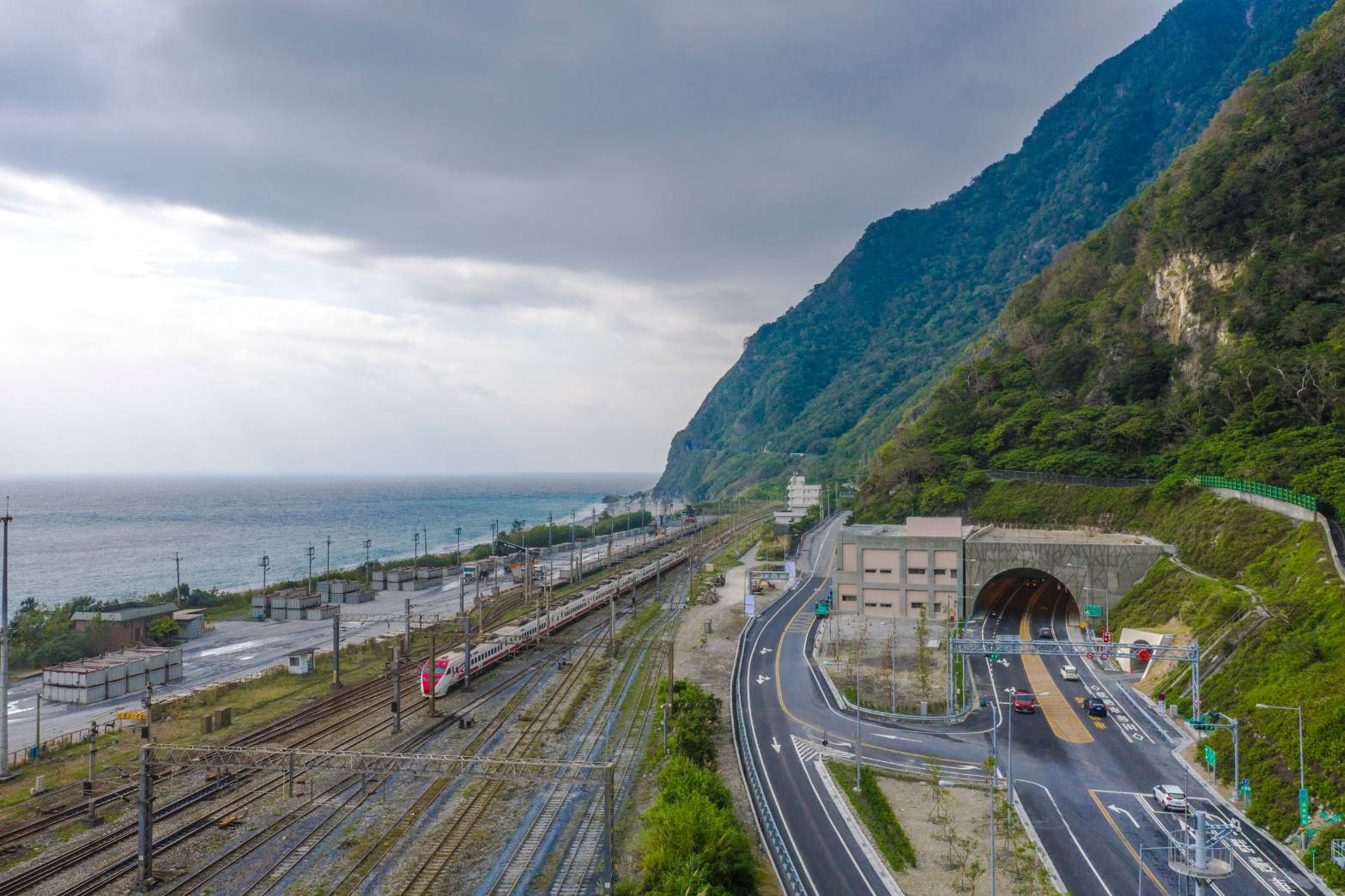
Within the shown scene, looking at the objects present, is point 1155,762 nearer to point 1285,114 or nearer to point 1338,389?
point 1338,389

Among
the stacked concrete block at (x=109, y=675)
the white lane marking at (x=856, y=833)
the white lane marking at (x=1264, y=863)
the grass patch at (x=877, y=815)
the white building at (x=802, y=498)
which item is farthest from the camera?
the white building at (x=802, y=498)

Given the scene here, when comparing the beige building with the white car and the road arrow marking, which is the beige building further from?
the road arrow marking

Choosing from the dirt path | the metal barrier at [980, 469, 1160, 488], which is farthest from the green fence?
the dirt path

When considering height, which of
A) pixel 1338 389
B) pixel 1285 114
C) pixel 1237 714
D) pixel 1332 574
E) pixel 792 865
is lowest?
pixel 792 865

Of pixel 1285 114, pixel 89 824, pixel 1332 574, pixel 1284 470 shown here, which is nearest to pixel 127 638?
pixel 89 824

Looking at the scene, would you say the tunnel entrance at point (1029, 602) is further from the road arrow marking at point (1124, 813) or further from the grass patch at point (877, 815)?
the grass patch at point (877, 815)

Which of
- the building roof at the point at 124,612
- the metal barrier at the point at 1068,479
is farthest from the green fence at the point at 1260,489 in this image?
the building roof at the point at 124,612
